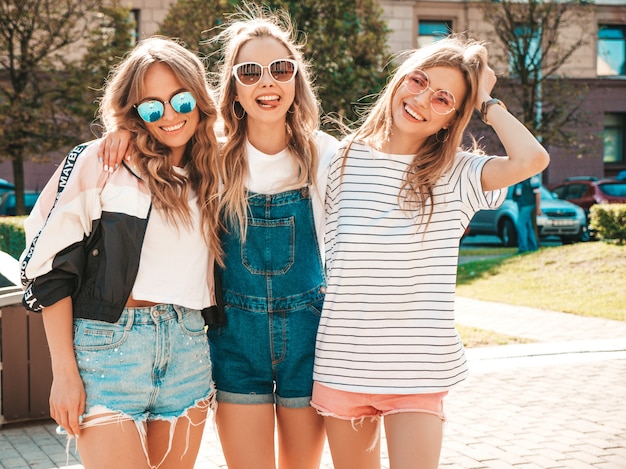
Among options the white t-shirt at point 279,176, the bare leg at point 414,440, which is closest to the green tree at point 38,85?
the white t-shirt at point 279,176

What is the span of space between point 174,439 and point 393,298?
0.96 meters

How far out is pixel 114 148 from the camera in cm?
292

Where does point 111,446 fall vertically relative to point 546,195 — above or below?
above

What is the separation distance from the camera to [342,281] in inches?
119

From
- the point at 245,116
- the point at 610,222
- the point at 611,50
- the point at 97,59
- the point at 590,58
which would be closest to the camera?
the point at 245,116

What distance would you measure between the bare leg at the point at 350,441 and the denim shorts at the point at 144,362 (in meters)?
0.52

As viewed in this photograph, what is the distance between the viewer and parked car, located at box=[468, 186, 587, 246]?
64.6 ft

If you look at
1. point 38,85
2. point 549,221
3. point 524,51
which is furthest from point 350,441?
point 524,51

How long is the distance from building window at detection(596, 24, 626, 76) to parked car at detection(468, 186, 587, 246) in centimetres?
1300

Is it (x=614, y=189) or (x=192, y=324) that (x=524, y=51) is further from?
(x=192, y=324)

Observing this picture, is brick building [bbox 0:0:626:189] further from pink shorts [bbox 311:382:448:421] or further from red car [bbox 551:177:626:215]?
pink shorts [bbox 311:382:448:421]

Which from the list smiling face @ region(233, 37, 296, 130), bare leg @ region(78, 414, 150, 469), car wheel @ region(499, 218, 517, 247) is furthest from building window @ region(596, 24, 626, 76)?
bare leg @ region(78, 414, 150, 469)

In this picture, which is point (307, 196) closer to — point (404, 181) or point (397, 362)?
point (404, 181)

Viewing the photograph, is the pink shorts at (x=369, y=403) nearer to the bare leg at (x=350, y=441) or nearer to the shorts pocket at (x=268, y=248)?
the bare leg at (x=350, y=441)
